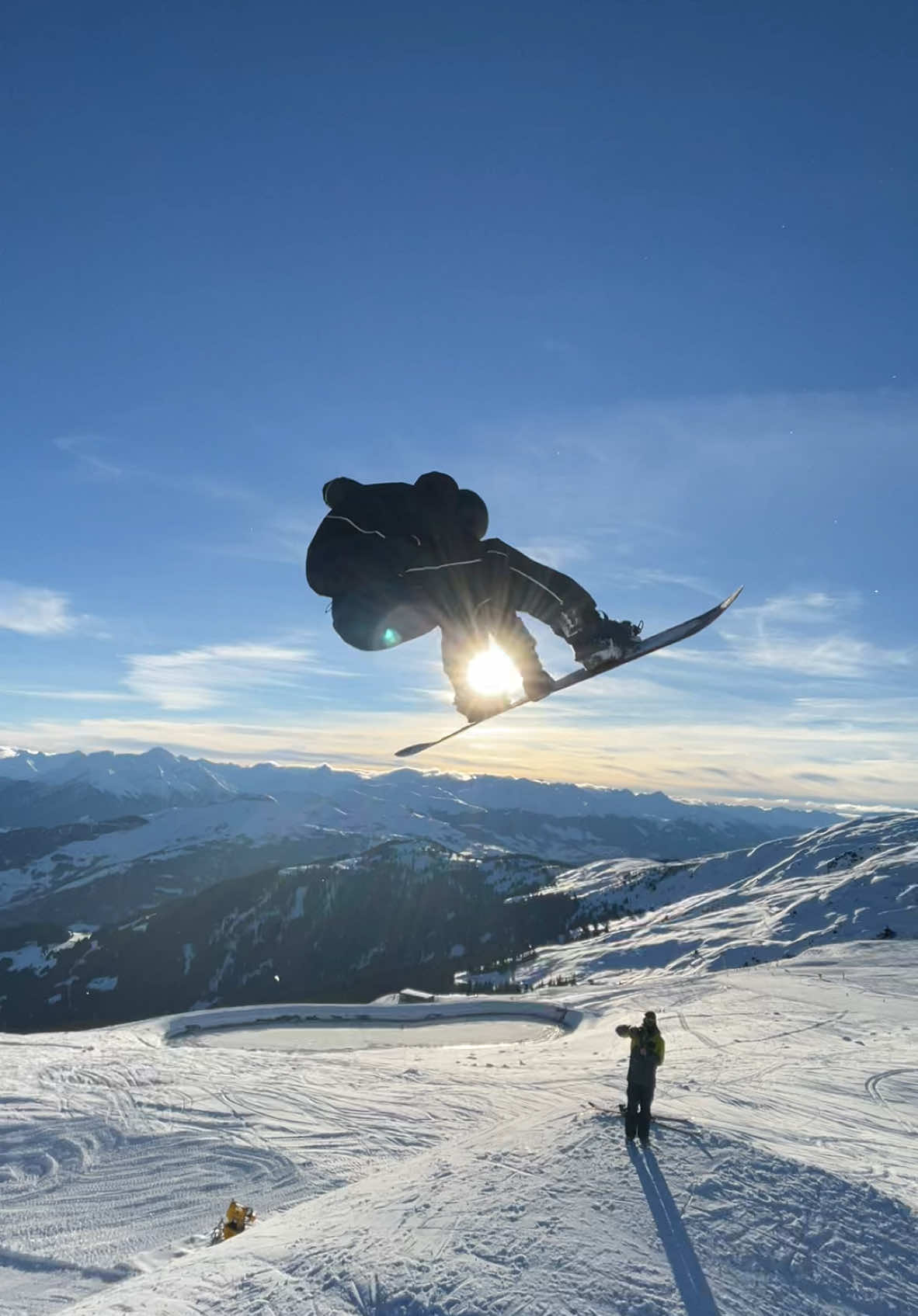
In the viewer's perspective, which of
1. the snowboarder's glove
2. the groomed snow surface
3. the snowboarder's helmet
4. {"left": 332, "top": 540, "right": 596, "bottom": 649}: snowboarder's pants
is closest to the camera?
the groomed snow surface

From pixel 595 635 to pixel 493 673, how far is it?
1.25m

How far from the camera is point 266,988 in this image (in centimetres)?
18375

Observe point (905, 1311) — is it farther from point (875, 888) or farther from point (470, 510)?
point (875, 888)

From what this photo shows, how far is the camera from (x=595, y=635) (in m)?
8.56

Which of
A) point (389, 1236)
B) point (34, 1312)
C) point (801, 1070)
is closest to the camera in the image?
point (389, 1236)

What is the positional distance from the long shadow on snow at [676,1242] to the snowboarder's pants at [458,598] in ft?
19.7

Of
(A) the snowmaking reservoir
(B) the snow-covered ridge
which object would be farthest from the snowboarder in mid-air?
(B) the snow-covered ridge

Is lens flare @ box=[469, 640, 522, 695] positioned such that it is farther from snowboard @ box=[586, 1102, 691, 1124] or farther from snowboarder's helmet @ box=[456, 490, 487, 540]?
snowboard @ box=[586, 1102, 691, 1124]

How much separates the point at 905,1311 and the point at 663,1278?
206 cm

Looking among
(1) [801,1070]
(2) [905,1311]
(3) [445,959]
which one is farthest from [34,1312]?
(3) [445,959]

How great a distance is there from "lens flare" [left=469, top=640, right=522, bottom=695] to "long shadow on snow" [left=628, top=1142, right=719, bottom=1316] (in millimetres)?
5572

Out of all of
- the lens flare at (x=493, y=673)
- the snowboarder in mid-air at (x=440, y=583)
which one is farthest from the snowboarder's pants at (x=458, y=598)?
the lens flare at (x=493, y=673)

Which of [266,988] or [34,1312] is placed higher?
[34,1312]

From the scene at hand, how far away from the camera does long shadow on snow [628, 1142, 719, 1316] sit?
20.3ft
